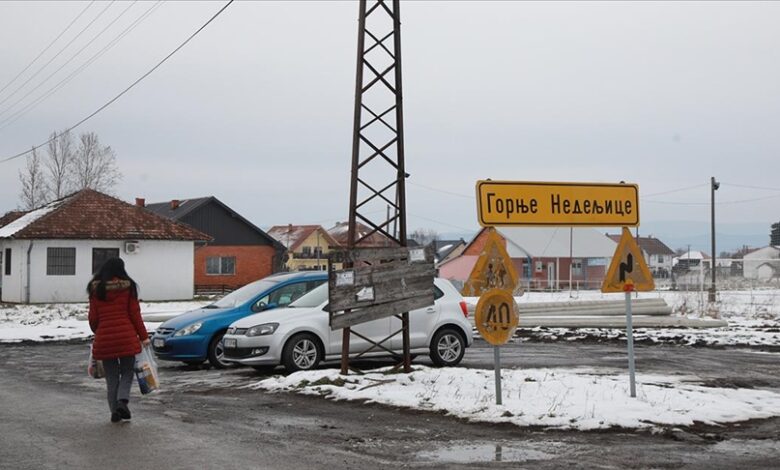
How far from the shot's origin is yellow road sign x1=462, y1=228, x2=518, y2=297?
1034 cm

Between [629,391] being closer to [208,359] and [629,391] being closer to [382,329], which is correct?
[382,329]

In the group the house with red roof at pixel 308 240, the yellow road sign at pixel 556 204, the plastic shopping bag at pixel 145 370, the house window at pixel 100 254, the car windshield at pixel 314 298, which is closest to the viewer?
the plastic shopping bag at pixel 145 370

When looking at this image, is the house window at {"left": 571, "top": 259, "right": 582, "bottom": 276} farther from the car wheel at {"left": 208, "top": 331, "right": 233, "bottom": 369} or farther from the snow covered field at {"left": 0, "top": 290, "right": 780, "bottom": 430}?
the car wheel at {"left": 208, "top": 331, "right": 233, "bottom": 369}

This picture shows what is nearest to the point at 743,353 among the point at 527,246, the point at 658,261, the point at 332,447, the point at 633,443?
the point at 633,443

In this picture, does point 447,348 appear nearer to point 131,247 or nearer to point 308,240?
point 131,247

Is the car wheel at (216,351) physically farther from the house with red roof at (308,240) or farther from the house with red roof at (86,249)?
the house with red roof at (308,240)

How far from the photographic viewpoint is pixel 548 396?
10.8 metres

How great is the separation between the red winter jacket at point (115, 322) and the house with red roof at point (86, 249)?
3048cm

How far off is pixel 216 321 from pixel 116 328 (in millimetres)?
6170

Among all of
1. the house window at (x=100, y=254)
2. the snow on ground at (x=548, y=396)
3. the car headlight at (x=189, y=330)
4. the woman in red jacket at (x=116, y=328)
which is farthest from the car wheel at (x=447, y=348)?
the house window at (x=100, y=254)

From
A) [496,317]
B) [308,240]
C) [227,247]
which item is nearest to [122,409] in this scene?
[496,317]

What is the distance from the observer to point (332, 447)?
27.3ft

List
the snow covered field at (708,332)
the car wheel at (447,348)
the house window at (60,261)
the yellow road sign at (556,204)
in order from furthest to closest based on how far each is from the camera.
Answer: the house window at (60,261), the snow covered field at (708,332), the car wheel at (447,348), the yellow road sign at (556,204)

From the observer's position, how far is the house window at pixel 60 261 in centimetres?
3884
